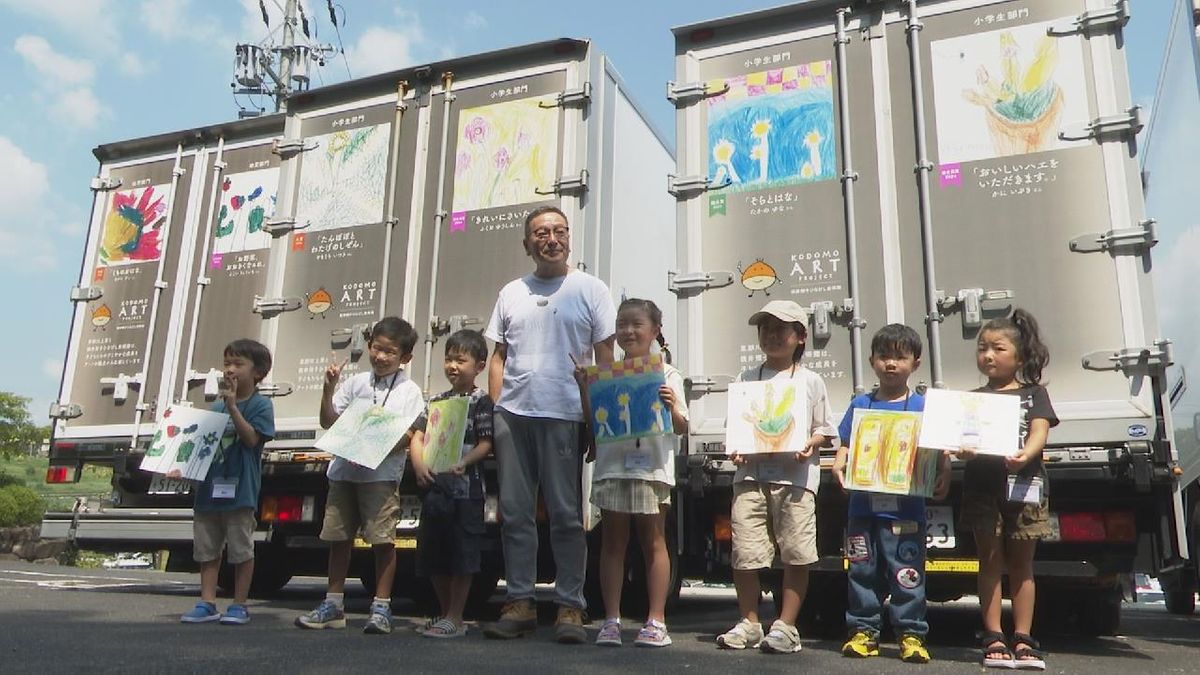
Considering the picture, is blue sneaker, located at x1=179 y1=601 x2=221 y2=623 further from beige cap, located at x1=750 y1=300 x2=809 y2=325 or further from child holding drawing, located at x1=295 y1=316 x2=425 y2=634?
beige cap, located at x1=750 y1=300 x2=809 y2=325

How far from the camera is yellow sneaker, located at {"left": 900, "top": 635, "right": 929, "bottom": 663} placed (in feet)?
11.6

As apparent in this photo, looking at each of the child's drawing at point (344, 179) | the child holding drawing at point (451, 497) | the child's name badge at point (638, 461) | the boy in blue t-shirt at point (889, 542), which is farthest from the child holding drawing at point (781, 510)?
the child's drawing at point (344, 179)

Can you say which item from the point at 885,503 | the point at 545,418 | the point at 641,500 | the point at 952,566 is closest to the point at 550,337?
the point at 545,418

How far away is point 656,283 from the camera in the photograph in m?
6.79

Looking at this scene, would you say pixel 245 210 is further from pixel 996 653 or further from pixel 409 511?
pixel 996 653

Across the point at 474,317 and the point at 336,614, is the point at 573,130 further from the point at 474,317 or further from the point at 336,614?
the point at 336,614

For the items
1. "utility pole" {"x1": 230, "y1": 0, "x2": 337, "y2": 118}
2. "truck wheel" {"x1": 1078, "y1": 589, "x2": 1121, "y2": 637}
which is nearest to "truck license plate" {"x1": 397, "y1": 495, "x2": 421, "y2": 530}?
"truck wheel" {"x1": 1078, "y1": 589, "x2": 1121, "y2": 637}

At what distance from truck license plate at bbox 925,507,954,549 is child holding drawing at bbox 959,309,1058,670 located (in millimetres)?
496

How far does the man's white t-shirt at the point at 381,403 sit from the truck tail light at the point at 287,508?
130 centimetres

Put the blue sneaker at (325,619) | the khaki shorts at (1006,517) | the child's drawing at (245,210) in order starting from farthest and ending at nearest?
the child's drawing at (245,210)
the blue sneaker at (325,619)
the khaki shorts at (1006,517)

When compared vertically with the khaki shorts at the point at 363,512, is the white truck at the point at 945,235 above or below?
above

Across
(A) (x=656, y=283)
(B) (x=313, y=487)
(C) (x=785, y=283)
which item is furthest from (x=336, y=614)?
(A) (x=656, y=283)

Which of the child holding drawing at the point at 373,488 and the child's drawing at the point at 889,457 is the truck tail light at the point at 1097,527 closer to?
the child's drawing at the point at 889,457

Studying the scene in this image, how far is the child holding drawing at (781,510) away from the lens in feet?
12.6
